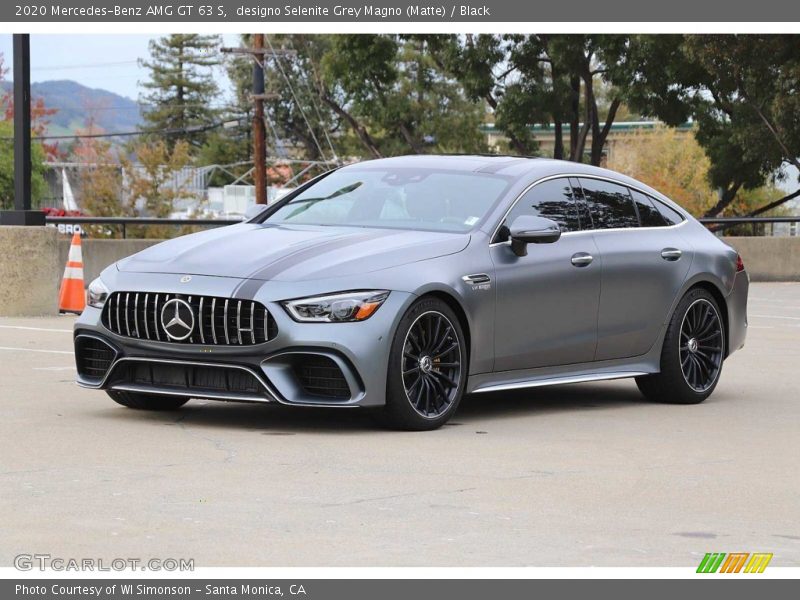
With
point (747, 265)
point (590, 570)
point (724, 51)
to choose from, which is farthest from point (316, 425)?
point (724, 51)

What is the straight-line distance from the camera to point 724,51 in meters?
34.3

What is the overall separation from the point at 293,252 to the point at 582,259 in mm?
2096

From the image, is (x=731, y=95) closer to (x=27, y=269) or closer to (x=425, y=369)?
(x=27, y=269)

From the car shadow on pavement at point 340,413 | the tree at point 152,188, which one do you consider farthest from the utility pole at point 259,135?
the car shadow on pavement at point 340,413

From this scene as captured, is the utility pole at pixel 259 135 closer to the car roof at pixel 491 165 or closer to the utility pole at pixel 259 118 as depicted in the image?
the utility pole at pixel 259 118

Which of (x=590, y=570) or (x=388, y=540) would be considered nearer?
(x=590, y=570)

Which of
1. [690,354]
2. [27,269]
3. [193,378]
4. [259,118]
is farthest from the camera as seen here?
[259,118]

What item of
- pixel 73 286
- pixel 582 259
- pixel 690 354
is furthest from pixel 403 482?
pixel 73 286

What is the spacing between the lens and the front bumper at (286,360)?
8664 mm

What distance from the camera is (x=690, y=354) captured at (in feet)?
36.4

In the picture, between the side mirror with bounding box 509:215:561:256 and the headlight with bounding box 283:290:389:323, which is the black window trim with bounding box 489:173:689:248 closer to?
the side mirror with bounding box 509:215:561:256
